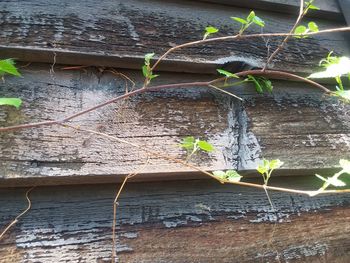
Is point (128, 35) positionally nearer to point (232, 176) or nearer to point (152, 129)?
point (152, 129)

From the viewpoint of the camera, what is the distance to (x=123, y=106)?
0.68 meters

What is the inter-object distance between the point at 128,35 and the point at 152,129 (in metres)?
0.21

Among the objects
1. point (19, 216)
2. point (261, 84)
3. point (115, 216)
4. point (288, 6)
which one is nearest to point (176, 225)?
point (115, 216)

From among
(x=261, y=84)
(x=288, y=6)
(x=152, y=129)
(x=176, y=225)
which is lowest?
(x=176, y=225)

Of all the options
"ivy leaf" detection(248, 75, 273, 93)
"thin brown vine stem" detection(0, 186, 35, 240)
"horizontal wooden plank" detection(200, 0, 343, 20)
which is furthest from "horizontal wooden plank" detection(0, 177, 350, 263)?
"horizontal wooden plank" detection(200, 0, 343, 20)

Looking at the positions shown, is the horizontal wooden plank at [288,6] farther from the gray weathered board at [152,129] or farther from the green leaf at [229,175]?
the green leaf at [229,175]

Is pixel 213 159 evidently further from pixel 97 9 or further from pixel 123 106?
pixel 97 9

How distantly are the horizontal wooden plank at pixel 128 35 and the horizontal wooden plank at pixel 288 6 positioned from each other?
2 cm

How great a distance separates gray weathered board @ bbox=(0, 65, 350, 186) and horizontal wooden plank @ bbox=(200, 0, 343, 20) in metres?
0.25

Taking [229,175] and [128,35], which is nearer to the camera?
[229,175]

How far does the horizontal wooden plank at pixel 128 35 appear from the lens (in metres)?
0.65

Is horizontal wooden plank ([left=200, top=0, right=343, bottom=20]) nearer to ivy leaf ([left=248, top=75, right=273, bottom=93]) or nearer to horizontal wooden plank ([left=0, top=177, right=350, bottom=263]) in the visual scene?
ivy leaf ([left=248, top=75, right=273, bottom=93])

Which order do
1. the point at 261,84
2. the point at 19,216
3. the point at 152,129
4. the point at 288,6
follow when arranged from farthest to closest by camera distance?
the point at 288,6 → the point at 261,84 → the point at 152,129 → the point at 19,216

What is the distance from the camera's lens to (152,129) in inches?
26.6
